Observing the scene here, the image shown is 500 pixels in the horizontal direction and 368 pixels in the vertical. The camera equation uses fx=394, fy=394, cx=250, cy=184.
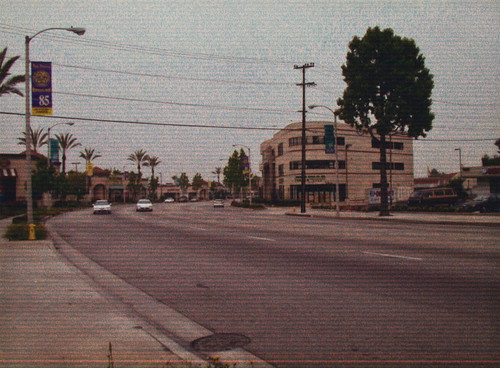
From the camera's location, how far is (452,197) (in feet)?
127

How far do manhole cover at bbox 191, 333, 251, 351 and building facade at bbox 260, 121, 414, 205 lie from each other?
5868cm

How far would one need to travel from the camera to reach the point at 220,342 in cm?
463

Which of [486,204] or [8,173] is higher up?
[8,173]

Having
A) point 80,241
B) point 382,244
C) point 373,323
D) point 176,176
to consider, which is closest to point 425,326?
point 373,323

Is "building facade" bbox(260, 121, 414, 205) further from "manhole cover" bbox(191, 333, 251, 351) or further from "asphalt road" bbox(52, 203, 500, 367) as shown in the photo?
"manhole cover" bbox(191, 333, 251, 351)

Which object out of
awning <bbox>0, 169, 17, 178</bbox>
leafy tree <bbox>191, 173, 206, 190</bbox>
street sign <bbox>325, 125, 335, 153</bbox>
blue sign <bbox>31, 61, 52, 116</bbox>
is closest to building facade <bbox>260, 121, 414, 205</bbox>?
street sign <bbox>325, 125, 335, 153</bbox>

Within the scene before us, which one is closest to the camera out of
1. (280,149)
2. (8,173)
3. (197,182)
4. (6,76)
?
(6,76)

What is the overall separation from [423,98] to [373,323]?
2877cm

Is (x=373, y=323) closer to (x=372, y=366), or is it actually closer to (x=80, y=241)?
(x=372, y=366)

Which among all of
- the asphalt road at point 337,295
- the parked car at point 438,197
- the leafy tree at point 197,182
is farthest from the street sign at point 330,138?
the leafy tree at point 197,182

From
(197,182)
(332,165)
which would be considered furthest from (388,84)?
(197,182)

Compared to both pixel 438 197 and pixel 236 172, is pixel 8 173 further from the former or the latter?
pixel 438 197

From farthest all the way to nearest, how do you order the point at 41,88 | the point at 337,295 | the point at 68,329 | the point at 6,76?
the point at 6,76, the point at 41,88, the point at 337,295, the point at 68,329

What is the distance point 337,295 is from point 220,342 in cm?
244
